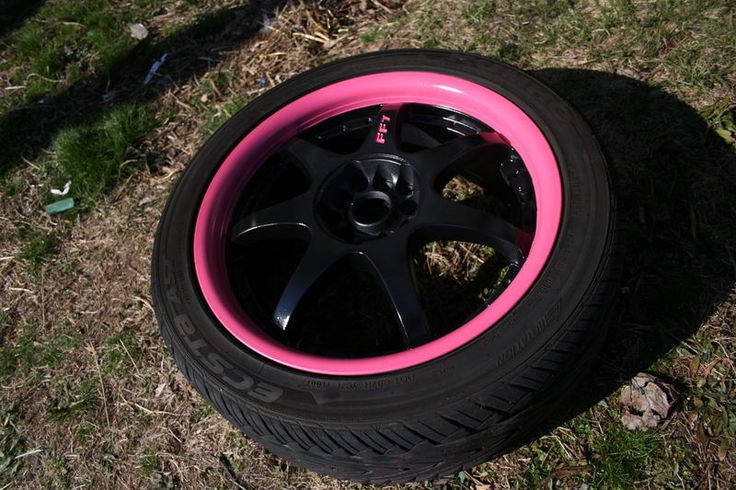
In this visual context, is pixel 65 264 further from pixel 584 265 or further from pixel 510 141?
pixel 584 265

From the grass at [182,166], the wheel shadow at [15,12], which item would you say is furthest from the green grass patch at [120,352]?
the wheel shadow at [15,12]

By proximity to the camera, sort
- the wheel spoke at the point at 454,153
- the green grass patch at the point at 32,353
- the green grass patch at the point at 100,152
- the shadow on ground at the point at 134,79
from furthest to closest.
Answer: the shadow on ground at the point at 134,79
the green grass patch at the point at 100,152
the green grass patch at the point at 32,353
the wheel spoke at the point at 454,153

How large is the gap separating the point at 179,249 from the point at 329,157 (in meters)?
0.74

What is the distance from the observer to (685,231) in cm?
318

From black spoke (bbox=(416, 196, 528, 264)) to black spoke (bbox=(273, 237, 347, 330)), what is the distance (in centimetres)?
36

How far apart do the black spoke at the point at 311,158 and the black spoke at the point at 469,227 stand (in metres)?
0.49

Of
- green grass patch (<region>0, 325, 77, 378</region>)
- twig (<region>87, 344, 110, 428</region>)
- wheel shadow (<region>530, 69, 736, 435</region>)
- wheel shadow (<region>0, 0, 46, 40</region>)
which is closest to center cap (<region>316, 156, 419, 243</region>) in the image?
wheel shadow (<region>530, 69, 736, 435</region>)

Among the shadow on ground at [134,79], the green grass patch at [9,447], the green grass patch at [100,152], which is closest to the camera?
the green grass patch at [9,447]

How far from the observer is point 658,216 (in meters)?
3.24

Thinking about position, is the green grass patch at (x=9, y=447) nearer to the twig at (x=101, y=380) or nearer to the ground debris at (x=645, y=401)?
the twig at (x=101, y=380)

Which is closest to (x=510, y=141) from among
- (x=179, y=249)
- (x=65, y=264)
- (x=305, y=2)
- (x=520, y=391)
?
(x=520, y=391)

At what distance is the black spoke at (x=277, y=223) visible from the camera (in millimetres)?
3061

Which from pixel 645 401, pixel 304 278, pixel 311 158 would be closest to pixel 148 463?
pixel 304 278

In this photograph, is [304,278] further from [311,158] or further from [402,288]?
[311,158]
